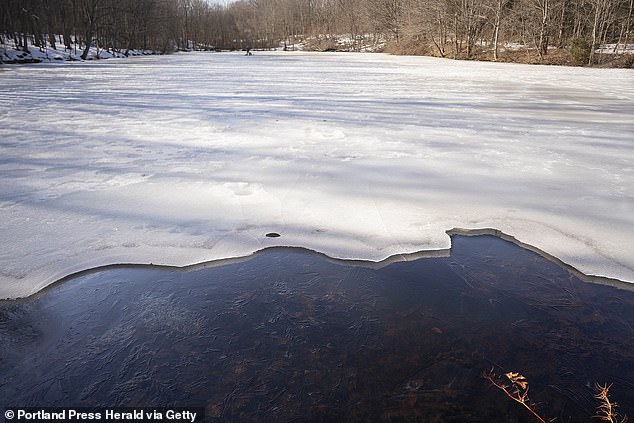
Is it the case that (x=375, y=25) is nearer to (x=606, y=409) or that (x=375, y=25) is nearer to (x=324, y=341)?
(x=324, y=341)

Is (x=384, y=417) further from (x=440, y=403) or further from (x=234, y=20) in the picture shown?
(x=234, y=20)

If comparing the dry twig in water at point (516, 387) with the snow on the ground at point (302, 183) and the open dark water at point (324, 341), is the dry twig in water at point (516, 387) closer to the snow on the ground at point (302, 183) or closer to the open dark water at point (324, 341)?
the open dark water at point (324, 341)

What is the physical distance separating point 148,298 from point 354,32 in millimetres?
59657

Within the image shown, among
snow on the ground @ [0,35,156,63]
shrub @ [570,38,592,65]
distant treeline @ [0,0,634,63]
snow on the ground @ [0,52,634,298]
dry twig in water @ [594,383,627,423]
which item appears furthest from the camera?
distant treeline @ [0,0,634,63]

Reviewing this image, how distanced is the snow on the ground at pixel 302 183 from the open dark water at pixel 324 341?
0.28 m

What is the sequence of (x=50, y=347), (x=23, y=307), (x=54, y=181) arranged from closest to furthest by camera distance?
(x=50, y=347) < (x=23, y=307) < (x=54, y=181)

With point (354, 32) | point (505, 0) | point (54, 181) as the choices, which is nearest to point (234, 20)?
point (354, 32)

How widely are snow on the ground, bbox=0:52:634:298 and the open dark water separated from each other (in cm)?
28

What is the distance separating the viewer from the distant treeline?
25297mm

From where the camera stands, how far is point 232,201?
3.34 m

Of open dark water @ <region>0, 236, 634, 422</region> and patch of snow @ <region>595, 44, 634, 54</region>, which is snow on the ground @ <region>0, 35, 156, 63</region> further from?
patch of snow @ <region>595, 44, 634, 54</region>

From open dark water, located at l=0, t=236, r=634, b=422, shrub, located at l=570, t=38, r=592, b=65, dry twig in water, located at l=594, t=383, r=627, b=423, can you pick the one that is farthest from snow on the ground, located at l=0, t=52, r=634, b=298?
shrub, located at l=570, t=38, r=592, b=65

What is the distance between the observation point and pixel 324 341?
6.18 ft

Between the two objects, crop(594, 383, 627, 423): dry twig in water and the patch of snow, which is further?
the patch of snow
